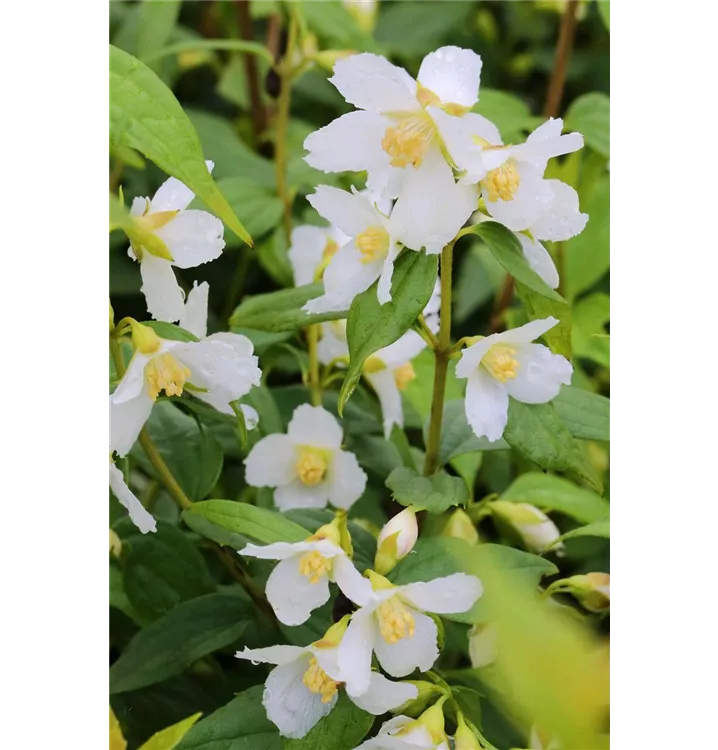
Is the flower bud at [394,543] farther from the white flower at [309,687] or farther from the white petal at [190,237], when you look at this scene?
the white petal at [190,237]

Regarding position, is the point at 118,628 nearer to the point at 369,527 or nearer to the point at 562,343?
the point at 369,527

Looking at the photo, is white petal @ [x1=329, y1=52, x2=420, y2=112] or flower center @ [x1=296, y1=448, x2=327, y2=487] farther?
flower center @ [x1=296, y1=448, x2=327, y2=487]

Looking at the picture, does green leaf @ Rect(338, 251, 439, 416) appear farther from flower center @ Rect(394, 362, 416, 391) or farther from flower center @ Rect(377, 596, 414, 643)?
flower center @ Rect(394, 362, 416, 391)

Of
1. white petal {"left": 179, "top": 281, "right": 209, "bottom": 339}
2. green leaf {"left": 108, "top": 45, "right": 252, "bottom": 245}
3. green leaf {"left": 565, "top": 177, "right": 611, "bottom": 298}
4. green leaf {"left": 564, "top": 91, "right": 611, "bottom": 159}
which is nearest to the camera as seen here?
green leaf {"left": 108, "top": 45, "right": 252, "bottom": 245}


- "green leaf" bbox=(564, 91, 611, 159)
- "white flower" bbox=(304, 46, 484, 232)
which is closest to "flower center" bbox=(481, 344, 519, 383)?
"white flower" bbox=(304, 46, 484, 232)

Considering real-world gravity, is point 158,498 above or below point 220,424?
below

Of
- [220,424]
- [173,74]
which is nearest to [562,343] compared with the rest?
[220,424]

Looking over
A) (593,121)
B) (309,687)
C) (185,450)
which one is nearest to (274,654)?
(309,687)
